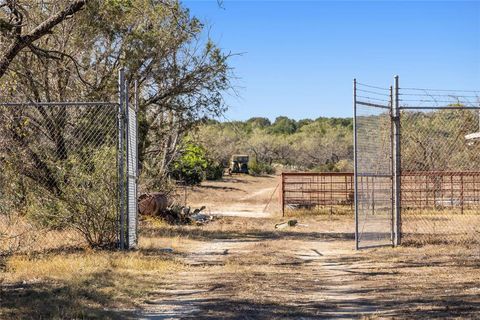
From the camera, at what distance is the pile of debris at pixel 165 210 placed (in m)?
20.1

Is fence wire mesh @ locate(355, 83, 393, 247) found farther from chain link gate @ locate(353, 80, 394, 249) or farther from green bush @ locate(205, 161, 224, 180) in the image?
green bush @ locate(205, 161, 224, 180)

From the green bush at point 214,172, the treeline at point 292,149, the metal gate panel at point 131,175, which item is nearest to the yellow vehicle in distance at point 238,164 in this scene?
the treeline at point 292,149

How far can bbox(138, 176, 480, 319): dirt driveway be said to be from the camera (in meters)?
8.09

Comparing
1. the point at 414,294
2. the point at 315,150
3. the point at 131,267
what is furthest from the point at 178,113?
the point at 315,150

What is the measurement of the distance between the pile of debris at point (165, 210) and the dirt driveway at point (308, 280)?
1764mm

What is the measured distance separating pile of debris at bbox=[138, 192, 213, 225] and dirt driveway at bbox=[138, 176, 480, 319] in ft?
5.79

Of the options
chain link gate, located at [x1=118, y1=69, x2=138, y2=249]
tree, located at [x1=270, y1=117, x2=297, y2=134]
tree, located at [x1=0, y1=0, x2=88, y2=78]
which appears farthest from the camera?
tree, located at [x1=270, y1=117, x2=297, y2=134]

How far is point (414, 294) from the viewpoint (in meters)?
9.03

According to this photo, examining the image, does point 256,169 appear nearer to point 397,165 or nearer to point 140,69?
point 140,69

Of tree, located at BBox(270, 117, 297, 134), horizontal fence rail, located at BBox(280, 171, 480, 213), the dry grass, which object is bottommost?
the dry grass

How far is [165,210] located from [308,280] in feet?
36.1

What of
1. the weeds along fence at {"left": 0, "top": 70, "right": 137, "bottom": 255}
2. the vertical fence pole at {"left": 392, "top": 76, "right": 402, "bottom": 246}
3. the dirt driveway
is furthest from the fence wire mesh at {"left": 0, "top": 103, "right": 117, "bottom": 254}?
the vertical fence pole at {"left": 392, "top": 76, "right": 402, "bottom": 246}

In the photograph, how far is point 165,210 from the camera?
21.2m

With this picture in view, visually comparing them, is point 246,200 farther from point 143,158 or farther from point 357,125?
point 357,125
